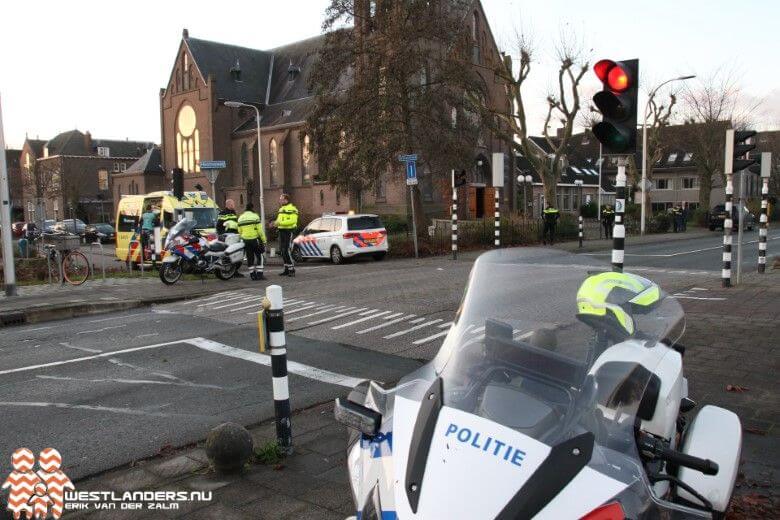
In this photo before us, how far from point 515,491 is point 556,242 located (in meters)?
28.9

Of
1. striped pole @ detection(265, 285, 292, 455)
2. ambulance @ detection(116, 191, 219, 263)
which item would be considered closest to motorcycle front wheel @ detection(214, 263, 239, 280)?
ambulance @ detection(116, 191, 219, 263)

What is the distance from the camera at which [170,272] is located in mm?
15000

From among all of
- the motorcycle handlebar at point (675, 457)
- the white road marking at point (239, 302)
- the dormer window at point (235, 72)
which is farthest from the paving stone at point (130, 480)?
the dormer window at point (235, 72)

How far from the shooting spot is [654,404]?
8.63 ft

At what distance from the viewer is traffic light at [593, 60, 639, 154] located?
7.20m

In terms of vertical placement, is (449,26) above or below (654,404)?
above

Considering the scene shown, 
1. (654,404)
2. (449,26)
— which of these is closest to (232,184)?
(449,26)

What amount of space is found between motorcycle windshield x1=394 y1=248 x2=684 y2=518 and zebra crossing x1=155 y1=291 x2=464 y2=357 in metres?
4.48

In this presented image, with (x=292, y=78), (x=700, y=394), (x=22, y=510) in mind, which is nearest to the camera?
(x=22, y=510)

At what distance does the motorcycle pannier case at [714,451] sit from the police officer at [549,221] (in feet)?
85.3

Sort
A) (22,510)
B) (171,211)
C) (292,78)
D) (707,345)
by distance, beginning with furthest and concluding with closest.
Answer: (292,78)
(171,211)
(707,345)
(22,510)

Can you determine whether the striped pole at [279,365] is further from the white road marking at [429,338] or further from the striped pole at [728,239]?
the striped pole at [728,239]

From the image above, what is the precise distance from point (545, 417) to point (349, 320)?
7780 mm

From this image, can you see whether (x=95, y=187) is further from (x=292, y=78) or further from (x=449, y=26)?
(x=449, y=26)
